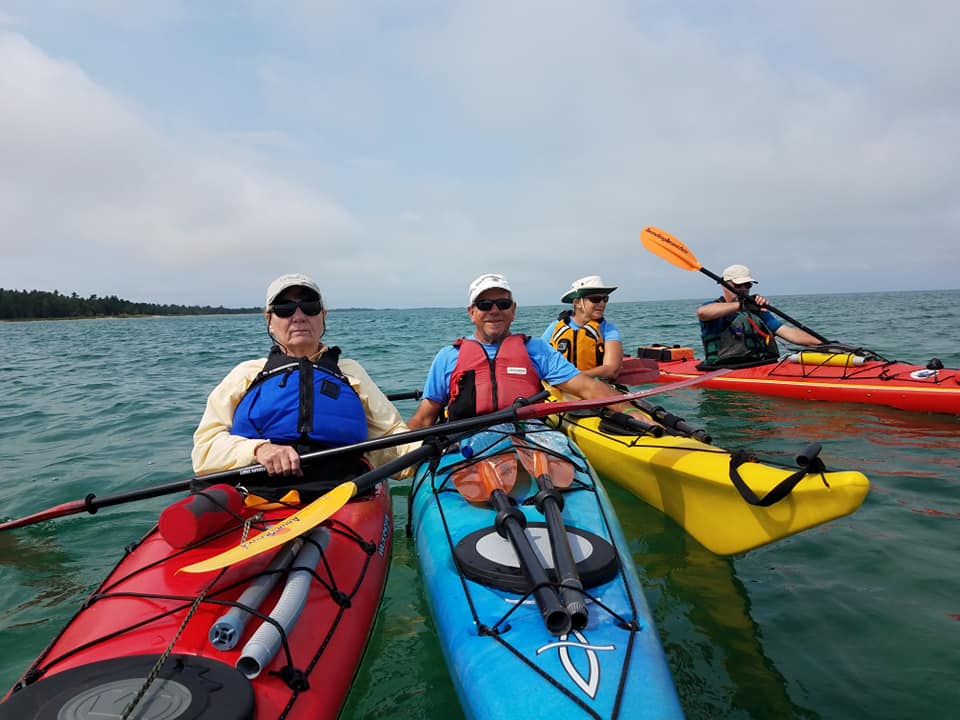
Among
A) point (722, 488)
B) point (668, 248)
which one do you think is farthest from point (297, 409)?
point (668, 248)

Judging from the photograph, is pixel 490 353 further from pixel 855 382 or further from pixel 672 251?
pixel 855 382

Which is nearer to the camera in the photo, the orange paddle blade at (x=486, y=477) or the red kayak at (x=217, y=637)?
the red kayak at (x=217, y=637)

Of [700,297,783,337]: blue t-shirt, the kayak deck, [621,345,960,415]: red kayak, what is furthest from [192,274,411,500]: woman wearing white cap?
[700,297,783,337]: blue t-shirt

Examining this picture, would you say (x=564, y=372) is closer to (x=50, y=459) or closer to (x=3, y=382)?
(x=50, y=459)

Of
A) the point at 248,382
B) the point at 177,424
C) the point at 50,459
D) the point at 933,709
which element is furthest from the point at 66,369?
the point at 933,709

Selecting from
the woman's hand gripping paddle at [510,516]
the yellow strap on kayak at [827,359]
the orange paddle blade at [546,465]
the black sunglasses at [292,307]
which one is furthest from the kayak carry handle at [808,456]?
the yellow strap on kayak at [827,359]

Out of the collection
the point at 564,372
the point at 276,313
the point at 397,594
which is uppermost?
the point at 276,313

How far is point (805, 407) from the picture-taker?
7.71 m

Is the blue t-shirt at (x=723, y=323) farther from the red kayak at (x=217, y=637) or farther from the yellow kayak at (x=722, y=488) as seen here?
the red kayak at (x=217, y=637)

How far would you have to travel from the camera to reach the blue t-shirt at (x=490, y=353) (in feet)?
14.5

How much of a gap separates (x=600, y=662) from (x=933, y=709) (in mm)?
1656

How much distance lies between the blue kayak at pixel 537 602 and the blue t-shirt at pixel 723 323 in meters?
5.94

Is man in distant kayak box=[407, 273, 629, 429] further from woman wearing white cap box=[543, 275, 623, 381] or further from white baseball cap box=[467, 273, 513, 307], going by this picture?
woman wearing white cap box=[543, 275, 623, 381]

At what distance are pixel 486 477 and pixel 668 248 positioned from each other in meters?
6.13
